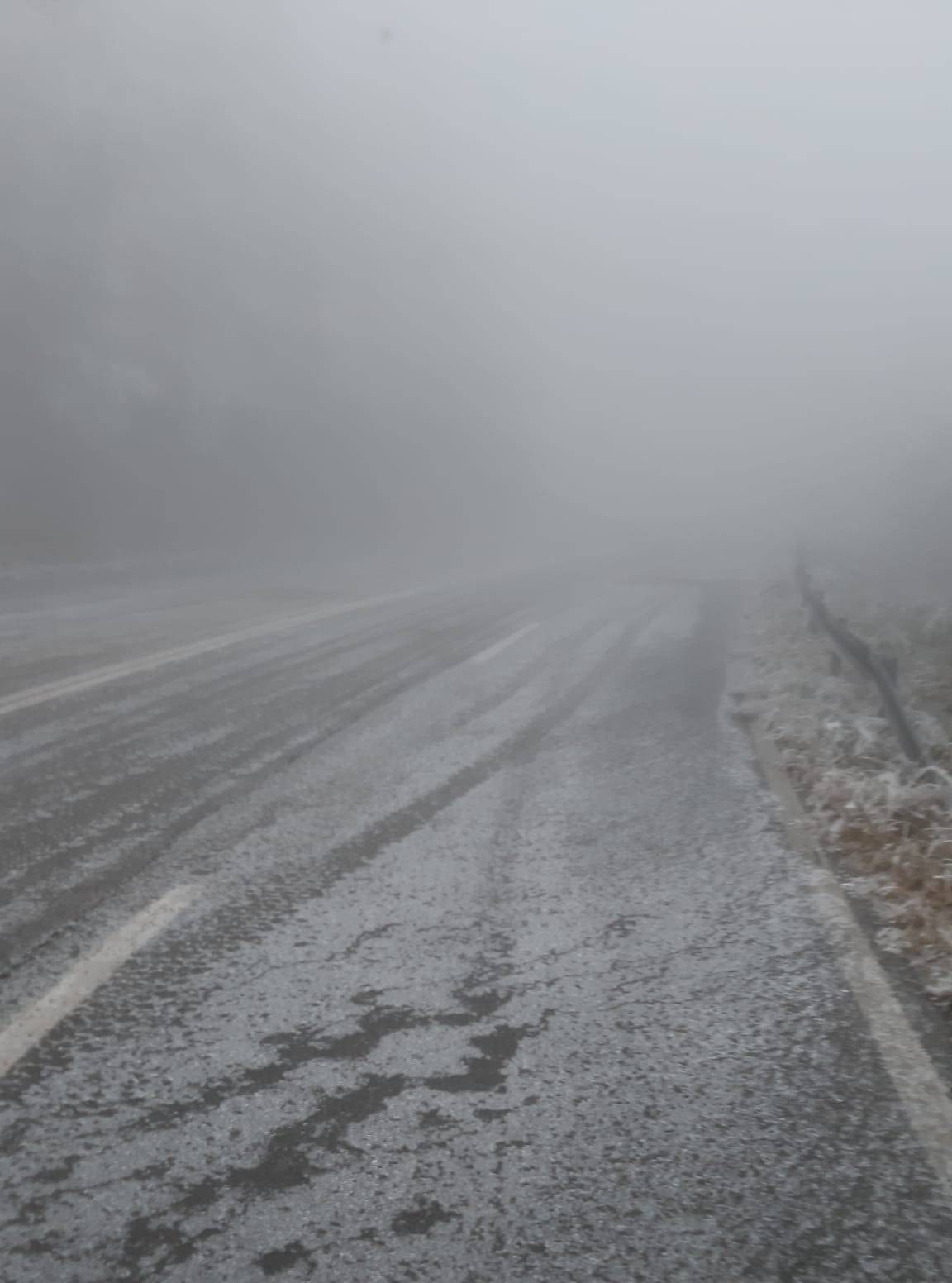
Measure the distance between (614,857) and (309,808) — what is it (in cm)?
168

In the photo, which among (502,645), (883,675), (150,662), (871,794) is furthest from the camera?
(502,645)

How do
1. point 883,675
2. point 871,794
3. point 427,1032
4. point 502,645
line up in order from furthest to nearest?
1. point 502,645
2. point 883,675
3. point 871,794
4. point 427,1032

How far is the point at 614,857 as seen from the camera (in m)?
5.19

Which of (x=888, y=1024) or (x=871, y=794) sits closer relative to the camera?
(x=888, y=1024)

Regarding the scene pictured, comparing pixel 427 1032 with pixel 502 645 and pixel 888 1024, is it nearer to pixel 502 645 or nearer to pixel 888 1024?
pixel 888 1024

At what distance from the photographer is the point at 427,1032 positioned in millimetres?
3439

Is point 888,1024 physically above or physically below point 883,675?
below

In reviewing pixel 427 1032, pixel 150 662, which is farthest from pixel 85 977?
pixel 150 662

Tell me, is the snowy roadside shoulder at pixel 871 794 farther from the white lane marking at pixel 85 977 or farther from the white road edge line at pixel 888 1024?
the white lane marking at pixel 85 977

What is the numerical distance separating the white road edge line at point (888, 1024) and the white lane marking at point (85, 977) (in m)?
2.52

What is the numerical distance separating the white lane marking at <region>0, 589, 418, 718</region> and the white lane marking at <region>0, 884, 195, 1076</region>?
4.34 meters

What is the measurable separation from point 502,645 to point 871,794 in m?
6.97

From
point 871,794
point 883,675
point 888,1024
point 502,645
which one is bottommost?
point 888,1024

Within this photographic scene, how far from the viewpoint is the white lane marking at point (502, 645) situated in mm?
11578
